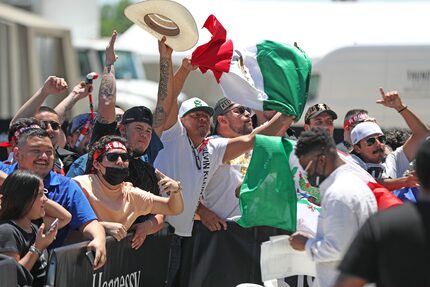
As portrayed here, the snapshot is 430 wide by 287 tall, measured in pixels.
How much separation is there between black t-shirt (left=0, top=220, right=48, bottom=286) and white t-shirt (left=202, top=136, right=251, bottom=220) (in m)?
2.38

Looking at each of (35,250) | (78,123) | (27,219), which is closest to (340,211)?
(35,250)

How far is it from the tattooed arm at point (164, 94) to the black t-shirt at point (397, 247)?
3.76 meters

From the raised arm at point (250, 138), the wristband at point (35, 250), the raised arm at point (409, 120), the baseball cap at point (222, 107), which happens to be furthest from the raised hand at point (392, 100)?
the wristband at point (35, 250)

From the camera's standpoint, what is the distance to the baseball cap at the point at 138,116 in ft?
25.5

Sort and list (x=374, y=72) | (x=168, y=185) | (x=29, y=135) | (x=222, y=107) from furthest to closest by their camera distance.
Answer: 1. (x=374, y=72)
2. (x=222, y=107)
3. (x=168, y=185)
4. (x=29, y=135)

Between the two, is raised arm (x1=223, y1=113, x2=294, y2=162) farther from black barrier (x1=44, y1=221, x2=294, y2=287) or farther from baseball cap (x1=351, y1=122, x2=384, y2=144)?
baseball cap (x1=351, y1=122, x2=384, y2=144)

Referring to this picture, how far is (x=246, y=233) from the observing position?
823 centimetres

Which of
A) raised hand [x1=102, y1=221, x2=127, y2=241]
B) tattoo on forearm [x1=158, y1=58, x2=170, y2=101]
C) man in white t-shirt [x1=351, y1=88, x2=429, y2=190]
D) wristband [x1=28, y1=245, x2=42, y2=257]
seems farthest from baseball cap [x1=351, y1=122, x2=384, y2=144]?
wristband [x1=28, y1=245, x2=42, y2=257]

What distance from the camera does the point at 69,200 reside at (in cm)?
679

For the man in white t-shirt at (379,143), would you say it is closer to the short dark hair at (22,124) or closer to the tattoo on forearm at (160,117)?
the tattoo on forearm at (160,117)

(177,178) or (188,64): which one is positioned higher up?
(188,64)

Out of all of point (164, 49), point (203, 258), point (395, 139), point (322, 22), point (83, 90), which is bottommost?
point (322, 22)

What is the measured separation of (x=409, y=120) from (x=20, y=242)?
157 inches

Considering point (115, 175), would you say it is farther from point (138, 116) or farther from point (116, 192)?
point (138, 116)
